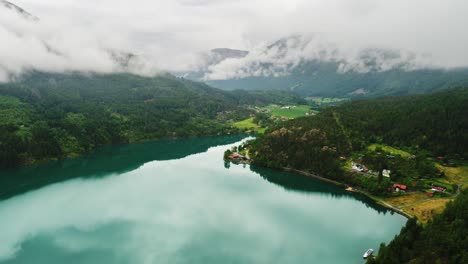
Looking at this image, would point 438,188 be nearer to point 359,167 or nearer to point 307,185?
point 359,167

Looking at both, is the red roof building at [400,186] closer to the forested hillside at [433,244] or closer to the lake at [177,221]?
the lake at [177,221]

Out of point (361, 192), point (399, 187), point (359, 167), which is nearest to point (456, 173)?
point (399, 187)

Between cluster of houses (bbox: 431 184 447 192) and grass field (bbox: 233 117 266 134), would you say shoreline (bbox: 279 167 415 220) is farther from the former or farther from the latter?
grass field (bbox: 233 117 266 134)

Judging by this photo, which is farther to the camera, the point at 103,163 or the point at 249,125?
→ the point at 249,125

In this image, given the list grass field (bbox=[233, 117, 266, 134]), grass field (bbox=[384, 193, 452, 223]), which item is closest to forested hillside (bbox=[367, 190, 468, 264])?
grass field (bbox=[384, 193, 452, 223])

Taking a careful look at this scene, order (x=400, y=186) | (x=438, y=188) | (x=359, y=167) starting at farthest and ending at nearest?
(x=359, y=167)
(x=400, y=186)
(x=438, y=188)

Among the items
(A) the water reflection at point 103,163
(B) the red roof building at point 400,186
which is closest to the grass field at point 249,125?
(A) the water reflection at point 103,163
